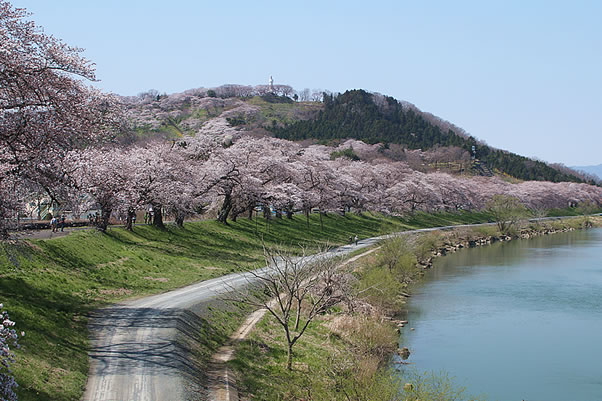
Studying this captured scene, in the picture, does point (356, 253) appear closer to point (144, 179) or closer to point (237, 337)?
point (144, 179)

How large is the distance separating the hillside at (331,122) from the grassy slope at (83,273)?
79.4 meters

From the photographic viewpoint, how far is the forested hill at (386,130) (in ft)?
468

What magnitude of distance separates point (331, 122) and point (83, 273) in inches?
5213

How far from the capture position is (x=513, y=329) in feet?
97.6

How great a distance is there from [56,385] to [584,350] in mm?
23398

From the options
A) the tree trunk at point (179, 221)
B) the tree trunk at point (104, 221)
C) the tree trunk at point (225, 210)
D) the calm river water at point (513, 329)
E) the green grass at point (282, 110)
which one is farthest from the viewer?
the green grass at point (282, 110)

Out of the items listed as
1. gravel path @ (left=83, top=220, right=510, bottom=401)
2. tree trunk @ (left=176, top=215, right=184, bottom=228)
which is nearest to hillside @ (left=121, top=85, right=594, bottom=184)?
tree trunk @ (left=176, top=215, right=184, bottom=228)

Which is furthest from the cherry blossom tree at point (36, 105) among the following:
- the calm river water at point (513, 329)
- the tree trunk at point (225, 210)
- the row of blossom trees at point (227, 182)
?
the tree trunk at point (225, 210)

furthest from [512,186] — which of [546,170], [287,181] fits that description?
[287,181]

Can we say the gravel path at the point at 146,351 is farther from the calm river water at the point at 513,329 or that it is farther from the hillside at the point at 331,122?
the hillside at the point at 331,122

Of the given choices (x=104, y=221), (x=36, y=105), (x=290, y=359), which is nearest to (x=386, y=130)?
(x=104, y=221)

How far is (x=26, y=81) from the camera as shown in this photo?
16828 mm

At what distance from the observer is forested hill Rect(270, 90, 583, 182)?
142625 mm

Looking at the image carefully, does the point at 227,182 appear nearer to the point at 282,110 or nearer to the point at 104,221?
the point at 104,221
